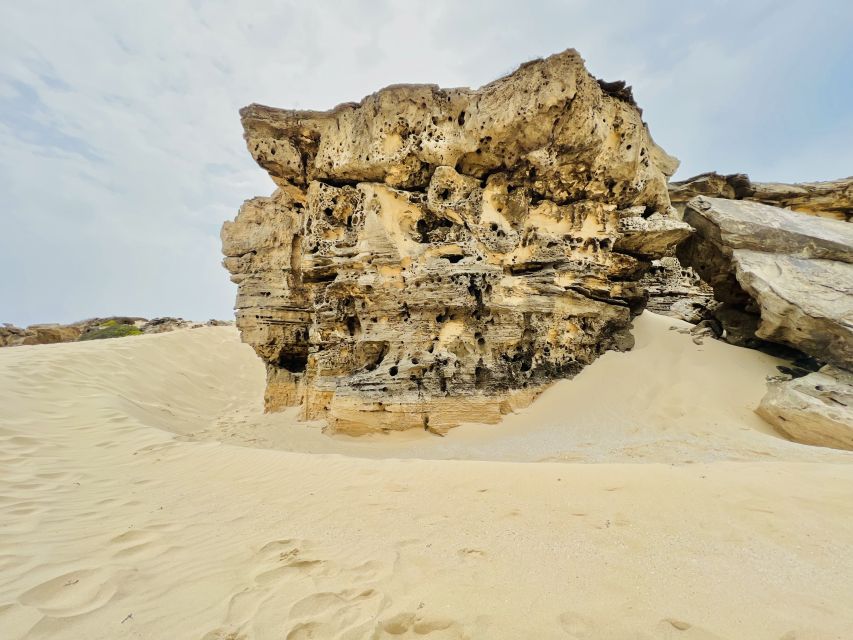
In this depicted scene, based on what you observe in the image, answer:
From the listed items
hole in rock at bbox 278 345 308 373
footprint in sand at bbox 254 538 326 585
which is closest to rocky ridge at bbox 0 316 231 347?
hole in rock at bbox 278 345 308 373

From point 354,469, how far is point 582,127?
592cm

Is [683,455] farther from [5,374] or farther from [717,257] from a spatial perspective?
[5,374]

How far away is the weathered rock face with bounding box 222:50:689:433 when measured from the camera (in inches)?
231

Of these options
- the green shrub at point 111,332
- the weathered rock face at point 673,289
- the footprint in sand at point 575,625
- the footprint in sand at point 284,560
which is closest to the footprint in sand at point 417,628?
the footprint in sand at point 575,625

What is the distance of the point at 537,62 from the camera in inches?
233

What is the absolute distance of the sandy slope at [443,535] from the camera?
5.39ft

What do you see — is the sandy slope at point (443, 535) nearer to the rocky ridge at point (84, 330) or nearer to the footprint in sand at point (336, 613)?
the footprint in sand at point (336, 613)

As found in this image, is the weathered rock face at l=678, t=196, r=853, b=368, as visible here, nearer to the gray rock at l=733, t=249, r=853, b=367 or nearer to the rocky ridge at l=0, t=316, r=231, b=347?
the gray rock at l=733, t=249, r=853, b=367

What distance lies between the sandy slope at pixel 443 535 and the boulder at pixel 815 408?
0.26 m

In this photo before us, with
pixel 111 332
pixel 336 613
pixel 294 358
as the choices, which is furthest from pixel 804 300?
pixel 111 332

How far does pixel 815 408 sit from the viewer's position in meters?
4.43

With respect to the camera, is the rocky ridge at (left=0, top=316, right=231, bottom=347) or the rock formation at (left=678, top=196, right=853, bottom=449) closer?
the rock formation at (left=678, top=196, right=853, bottom=449)

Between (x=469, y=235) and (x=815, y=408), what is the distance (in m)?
4.92

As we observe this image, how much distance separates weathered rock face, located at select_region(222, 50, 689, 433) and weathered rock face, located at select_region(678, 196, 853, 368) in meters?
0.74
